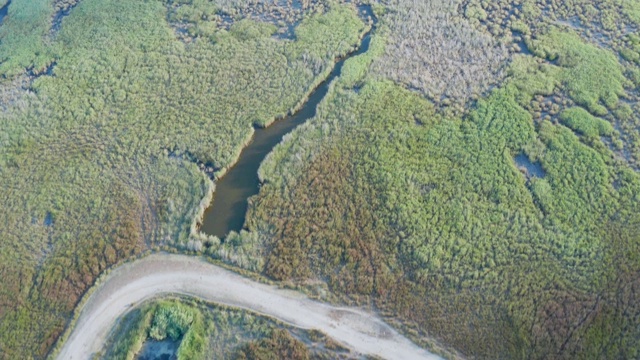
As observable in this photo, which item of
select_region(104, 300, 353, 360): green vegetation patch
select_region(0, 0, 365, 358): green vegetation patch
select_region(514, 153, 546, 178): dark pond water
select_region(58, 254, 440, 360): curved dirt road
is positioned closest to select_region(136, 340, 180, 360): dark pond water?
select_region(104, 300, 353, 360): green vegetation patch

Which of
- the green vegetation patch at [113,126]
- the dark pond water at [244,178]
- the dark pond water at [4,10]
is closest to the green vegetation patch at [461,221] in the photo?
the dark pond water at [244,178]

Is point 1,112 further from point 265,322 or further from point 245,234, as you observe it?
point 265,322

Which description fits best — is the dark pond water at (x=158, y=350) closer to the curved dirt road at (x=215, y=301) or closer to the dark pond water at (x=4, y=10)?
the curved dirt road at (x=215, y=301)

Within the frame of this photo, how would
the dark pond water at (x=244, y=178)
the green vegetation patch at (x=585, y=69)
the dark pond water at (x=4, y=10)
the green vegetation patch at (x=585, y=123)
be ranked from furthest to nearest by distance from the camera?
the dark pond water at (x=4, y=10) < the green vegetation patch at (x=585, y=69) < the green vegetation patch at (x=585, y=123) < the dark pond water at (x=244, y=178)

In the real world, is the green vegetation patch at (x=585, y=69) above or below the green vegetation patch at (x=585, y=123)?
above

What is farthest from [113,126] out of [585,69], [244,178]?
[585,69]

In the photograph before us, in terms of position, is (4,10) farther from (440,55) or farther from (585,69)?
(585,69)

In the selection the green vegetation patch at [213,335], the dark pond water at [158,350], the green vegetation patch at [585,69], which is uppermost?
the green vegetation patch at [585,69]
